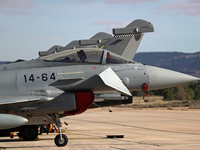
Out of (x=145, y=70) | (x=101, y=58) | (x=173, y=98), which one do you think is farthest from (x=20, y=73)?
(x=173, y=98)

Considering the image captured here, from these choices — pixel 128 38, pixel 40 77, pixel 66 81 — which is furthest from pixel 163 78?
pixel 128 38

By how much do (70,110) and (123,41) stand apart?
9.76 meters

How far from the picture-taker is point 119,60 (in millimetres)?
11711

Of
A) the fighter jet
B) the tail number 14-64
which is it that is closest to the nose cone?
the fighter jet

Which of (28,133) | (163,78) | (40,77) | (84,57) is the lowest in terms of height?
(28,133)

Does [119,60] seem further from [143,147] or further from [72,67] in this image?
[143,147]

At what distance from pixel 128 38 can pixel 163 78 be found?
9.13m

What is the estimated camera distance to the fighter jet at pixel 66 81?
1094cm

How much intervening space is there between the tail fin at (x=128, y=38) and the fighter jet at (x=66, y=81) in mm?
8598

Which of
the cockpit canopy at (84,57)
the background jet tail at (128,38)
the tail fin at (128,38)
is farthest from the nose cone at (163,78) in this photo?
the tail fin at (128,38)

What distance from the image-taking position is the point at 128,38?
20.7 m

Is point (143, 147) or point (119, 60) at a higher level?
point (119, 60)

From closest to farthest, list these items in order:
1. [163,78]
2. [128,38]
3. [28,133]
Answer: [163,78]
[28,133]
[128,38]

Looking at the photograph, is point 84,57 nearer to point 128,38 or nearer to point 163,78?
point 163,78
